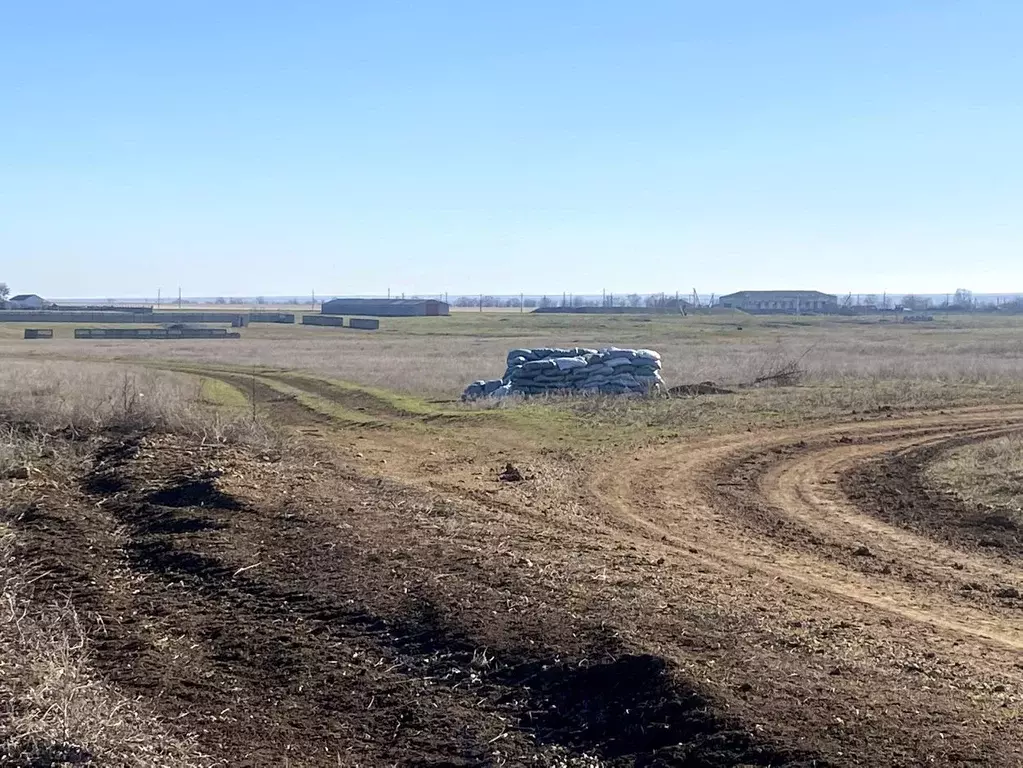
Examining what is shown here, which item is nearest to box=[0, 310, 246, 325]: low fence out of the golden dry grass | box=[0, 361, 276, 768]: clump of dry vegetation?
the golden dry grass

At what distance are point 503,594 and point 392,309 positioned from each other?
385 ft

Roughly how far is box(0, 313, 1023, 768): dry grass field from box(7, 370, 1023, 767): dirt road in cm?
3

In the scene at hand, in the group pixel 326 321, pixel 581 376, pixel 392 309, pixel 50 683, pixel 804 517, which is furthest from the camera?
pixel 392 309

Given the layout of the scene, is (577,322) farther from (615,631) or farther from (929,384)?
(615,631)

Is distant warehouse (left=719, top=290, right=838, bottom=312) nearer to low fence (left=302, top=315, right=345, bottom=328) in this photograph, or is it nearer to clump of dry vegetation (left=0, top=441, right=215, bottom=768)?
low fence (left=302, top=315, right=345, bottom=328)

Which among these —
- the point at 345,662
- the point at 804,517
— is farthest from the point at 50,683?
the point at 804,517

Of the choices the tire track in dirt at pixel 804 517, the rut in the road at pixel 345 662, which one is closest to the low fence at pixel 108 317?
the tire track in dirt at pixel 804 517

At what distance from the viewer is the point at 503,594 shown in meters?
8.05

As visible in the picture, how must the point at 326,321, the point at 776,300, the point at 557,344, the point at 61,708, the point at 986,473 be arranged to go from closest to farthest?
the point at 61,708 → the point at 986,473 → the point at 557,344 → the point at 326,321 → the point at 776,300

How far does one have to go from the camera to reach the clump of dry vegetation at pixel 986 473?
13.1 metres

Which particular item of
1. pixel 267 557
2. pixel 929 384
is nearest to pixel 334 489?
pixel 267 557

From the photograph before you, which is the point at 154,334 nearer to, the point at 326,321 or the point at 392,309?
the point at 326,321

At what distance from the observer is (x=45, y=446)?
46.0 feet

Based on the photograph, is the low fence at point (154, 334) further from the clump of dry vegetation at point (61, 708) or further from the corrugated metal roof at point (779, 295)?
the corrugated metal roof at point (779, 295)
